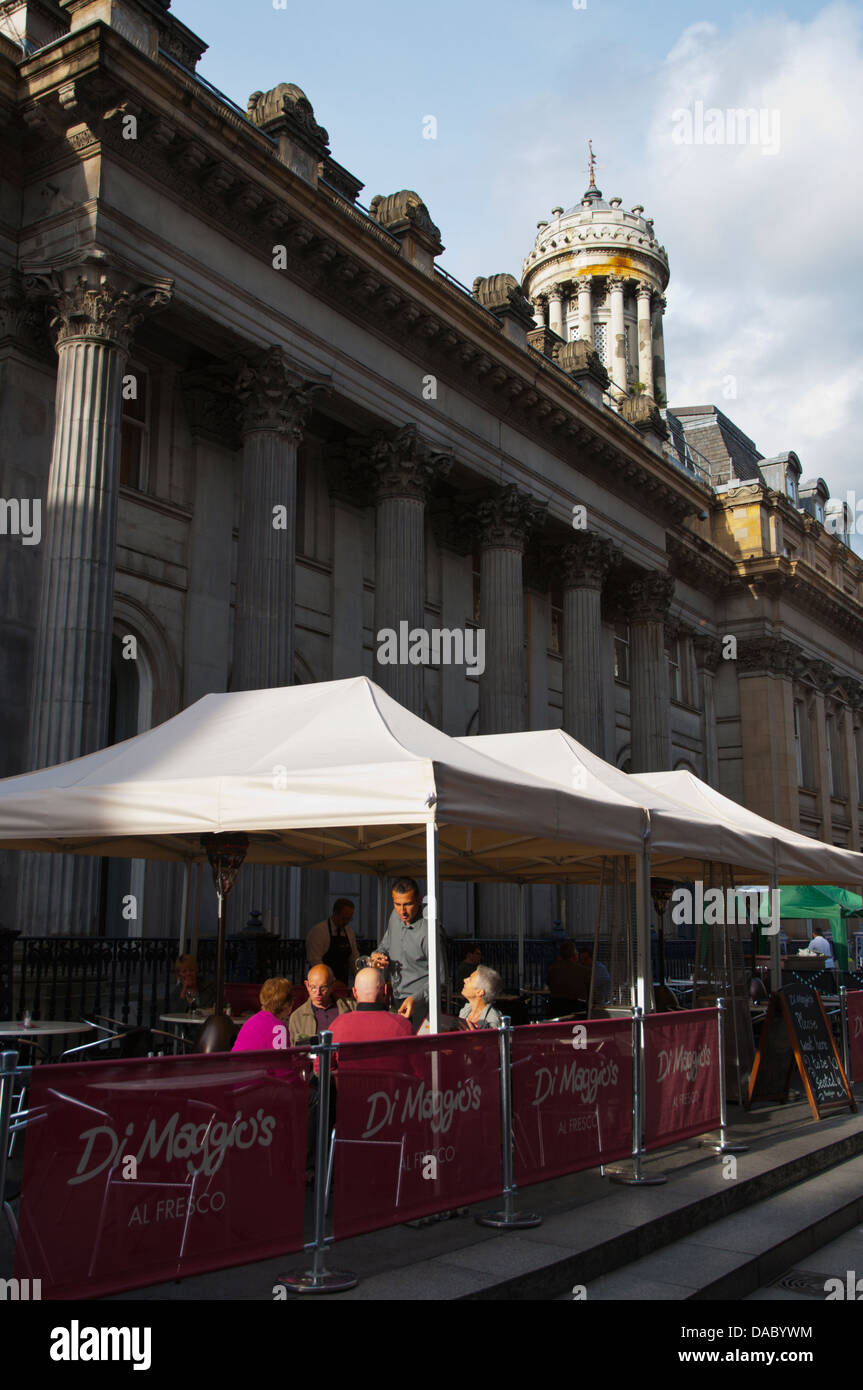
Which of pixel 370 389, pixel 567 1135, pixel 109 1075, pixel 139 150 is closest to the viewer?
pixel 109 1075

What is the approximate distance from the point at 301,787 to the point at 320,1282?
3326mm

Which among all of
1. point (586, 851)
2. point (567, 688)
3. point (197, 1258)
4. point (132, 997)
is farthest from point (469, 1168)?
point (567, 688)

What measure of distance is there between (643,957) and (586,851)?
1754mm

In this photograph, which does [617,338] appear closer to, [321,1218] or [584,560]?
[584,560]

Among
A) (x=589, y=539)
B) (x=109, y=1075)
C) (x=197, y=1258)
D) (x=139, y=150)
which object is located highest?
(x=139, y=150)

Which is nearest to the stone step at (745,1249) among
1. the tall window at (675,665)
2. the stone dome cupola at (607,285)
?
the tall window at (675,665)

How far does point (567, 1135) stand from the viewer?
7.27 meters

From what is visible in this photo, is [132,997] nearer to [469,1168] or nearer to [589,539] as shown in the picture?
[469,1168]

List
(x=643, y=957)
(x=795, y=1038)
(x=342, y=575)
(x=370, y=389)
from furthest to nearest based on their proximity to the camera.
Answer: (x=342, y=575)
(x=370, y=389)
(x=795, y=1038)
(x=643, y=957)

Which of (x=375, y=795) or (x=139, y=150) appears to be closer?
(x=375, y=795)

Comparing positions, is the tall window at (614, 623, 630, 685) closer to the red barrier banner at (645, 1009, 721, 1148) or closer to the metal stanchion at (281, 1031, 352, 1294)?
the red barrier banner at (645, 1009, 721, 1148)

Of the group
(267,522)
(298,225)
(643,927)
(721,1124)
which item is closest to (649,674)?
(267,522)

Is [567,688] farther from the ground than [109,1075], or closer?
farther from the ground

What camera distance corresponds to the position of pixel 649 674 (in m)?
31.3
